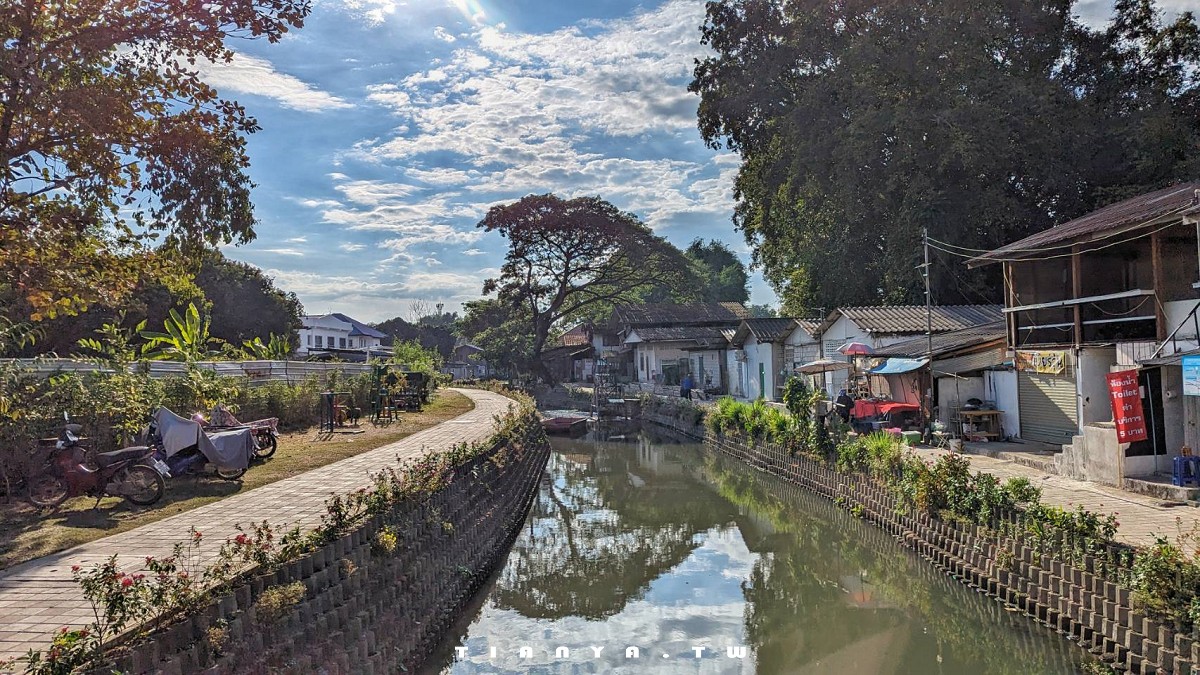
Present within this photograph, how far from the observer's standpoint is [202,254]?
763 cm

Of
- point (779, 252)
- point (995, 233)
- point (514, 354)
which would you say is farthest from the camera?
point (514, 354)

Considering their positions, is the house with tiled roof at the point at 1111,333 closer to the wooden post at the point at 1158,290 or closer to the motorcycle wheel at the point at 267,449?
the wooden post at the point at 1158,290

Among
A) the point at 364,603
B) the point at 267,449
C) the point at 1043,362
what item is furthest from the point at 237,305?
the point at 1043,362

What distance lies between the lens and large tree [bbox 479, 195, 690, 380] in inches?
1513

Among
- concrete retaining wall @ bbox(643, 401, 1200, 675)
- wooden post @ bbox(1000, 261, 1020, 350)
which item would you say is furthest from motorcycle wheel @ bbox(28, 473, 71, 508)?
wooden post @ bbox(1000, 261, 1020, 350)

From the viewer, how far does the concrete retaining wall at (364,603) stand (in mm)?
4598

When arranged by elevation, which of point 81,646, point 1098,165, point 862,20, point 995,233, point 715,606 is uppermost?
point 862,20

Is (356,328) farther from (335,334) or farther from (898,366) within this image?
(898,366)

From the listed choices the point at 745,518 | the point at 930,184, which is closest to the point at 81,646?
the point at 745,518

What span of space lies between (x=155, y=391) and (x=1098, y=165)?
26450 millimetres

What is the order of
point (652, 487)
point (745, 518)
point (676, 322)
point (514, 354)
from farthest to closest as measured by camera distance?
point (514, 354), point (676, 322), point (652, 487), point (745, 518)

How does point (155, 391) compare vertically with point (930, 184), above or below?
below

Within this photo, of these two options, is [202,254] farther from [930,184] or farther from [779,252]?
[779,252]

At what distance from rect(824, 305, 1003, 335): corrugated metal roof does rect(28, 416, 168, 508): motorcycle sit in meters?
18.2
